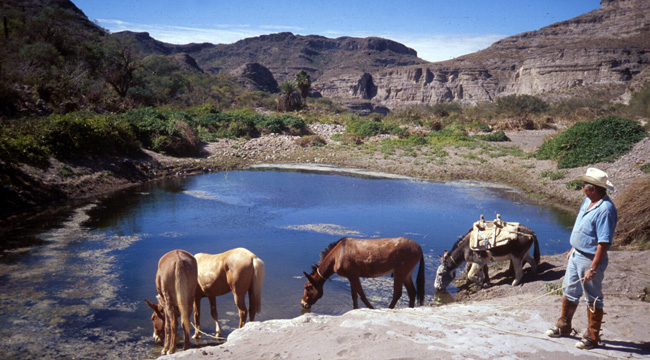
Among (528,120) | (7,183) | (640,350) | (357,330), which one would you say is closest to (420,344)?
(357,330)

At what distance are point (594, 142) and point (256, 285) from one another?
20.3m

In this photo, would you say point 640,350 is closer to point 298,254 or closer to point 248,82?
point 298,254

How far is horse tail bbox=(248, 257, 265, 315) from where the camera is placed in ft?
21.3

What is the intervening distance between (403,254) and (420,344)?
283 cm

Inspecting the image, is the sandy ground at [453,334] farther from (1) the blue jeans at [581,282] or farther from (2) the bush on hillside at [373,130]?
(2) the bush on hillside at [373,130]

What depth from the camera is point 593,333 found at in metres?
4.73

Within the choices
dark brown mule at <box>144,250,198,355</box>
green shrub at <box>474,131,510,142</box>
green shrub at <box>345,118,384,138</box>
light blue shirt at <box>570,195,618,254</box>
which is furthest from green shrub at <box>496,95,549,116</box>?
dark brown mule at <box>144,250,198,355</box>

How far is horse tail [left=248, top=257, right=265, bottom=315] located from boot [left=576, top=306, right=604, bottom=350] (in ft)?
14.2

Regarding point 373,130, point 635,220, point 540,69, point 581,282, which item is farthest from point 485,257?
point 540,69

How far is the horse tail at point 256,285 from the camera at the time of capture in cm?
649

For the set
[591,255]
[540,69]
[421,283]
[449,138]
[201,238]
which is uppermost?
[540,69]

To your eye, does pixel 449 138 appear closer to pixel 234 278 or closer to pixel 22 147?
pixel 22 147

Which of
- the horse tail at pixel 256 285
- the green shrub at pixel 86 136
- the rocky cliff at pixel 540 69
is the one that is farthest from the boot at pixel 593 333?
the rocky cliff at pixel 540 69

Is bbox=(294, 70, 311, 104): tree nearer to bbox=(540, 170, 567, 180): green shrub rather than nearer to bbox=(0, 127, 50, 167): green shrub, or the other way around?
bbox=(540, 170, 567, 180): green shrub
